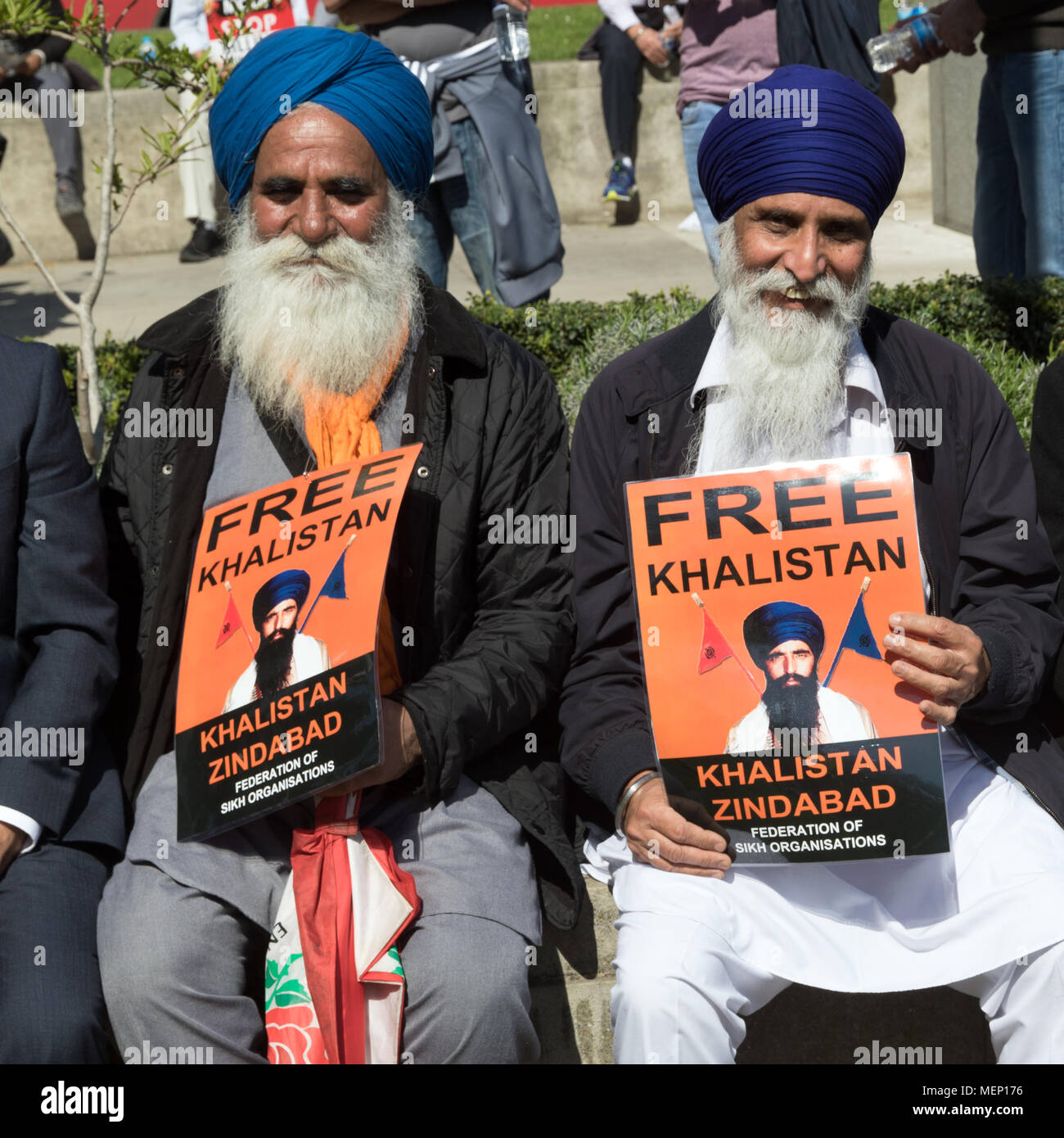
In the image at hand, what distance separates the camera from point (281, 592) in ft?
8.79

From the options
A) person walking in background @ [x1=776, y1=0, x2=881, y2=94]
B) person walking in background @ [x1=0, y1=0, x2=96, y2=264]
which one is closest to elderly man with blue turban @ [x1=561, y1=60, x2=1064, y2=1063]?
person walking in background @ [x1=776, y1=0, x2=881, y2=94]

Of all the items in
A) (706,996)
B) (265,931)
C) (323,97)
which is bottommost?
(706,996)

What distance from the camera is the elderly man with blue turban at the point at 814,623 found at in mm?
2648

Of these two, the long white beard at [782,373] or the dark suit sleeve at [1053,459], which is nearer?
the long white beard at [782,373]

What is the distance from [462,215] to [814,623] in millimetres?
3735

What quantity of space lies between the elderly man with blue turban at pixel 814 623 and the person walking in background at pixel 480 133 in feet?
8.23

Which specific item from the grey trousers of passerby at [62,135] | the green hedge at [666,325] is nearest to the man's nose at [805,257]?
the green hedge at [666,325]

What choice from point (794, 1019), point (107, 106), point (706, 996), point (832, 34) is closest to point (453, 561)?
point (706, 996)

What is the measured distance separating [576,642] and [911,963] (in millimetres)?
980

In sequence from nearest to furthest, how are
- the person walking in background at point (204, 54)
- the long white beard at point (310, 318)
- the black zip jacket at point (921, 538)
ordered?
1. the black zip jacket at point (921, 538)
2. the long white beard at point (310, 318)
3. the person walking in background at point (204, 54)

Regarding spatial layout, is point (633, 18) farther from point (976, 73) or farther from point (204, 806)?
point (204, 806)

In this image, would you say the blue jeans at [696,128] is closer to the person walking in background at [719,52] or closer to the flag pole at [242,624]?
the person walking in background at [719,52]

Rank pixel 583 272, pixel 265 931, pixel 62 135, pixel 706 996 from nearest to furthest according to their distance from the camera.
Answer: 1. pixel 706 996
2. pixel 265 931
3. pixel 583 272
4. pixel 62 135

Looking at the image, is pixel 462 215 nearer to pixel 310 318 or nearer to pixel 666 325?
pixel 666 325
